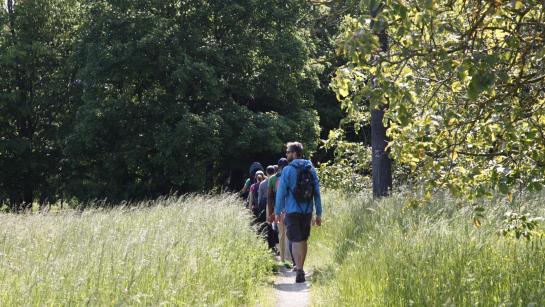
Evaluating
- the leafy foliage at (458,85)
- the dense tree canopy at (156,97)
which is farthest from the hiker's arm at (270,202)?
the dense tree canopy at (156,97)

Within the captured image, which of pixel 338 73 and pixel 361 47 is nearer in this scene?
pixel 361 47

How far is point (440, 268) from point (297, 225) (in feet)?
11.7

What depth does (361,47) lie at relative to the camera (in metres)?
4.46

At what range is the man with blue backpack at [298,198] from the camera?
10414mm

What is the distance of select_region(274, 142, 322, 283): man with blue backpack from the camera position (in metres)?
10.4

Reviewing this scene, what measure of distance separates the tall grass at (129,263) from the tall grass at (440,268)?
3.84ft

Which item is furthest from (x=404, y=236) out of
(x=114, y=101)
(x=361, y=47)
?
(x=114, y=101)

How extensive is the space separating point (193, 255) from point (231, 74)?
995 inches

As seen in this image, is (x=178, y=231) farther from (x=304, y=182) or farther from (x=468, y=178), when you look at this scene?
(x=468, y=178)

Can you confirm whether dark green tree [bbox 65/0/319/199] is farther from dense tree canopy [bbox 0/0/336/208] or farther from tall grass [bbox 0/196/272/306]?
tall grass [bbox 0/196/272/306]

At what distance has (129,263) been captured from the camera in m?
6.70

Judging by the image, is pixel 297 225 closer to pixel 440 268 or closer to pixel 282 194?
pixel 282 194

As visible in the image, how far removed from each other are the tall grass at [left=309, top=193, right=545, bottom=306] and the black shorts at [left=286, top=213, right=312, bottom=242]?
0.61 m

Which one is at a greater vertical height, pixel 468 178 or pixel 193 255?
pixel 468 178
